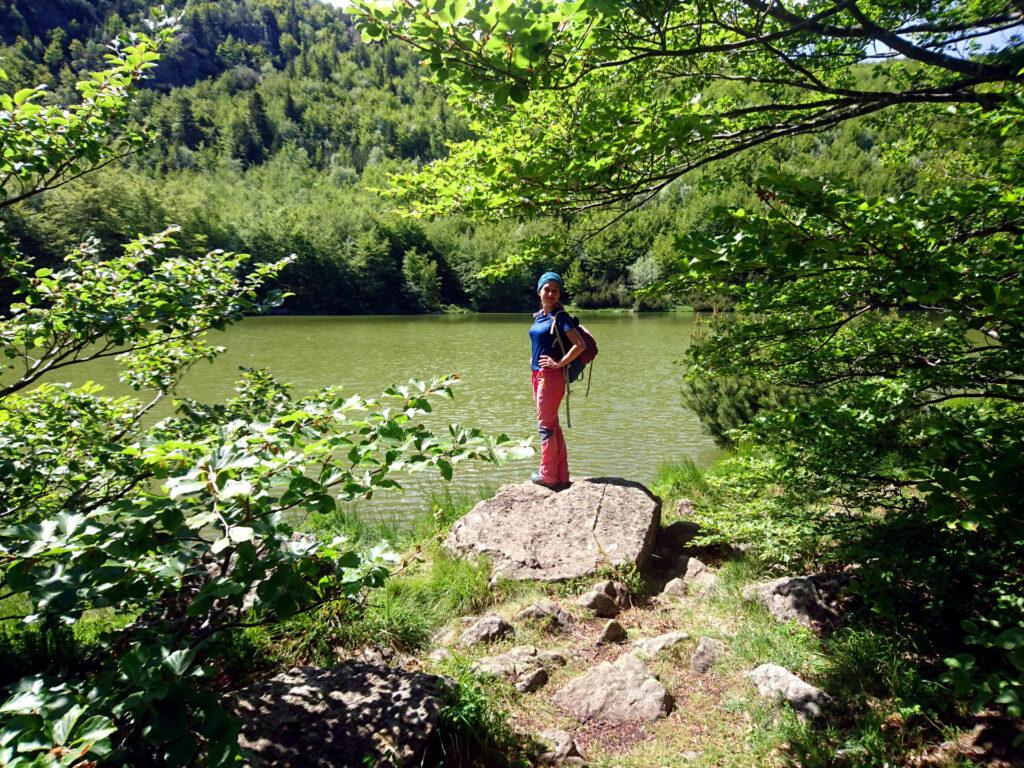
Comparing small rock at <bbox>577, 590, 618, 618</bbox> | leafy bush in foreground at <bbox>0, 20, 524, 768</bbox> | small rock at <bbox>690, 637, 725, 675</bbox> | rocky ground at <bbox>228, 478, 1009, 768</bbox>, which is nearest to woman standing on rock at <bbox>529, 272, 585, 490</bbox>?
rocky ground at <bbox>228, 478, 1009, 768</bbox>

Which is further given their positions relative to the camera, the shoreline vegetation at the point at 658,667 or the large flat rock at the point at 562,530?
the large flat rock at the point at 562,530

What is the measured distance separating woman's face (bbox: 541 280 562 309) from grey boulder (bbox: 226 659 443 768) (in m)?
3.78

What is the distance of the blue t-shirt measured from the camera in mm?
5625

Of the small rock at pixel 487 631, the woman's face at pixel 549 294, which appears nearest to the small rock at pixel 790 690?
the small rock at pixel 487 631

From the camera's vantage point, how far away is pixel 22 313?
9.87 feet

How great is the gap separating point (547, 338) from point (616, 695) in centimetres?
348

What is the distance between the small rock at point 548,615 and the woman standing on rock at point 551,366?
5.93 ft

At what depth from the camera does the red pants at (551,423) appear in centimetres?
579

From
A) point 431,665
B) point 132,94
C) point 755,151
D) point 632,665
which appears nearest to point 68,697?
point 431,665

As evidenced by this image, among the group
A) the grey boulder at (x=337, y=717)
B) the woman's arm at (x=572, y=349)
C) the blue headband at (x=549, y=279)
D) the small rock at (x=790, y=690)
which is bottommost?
the small rock at (x=790, y=690)

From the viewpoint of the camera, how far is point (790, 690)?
291cm

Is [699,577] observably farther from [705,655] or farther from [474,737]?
[474,737]

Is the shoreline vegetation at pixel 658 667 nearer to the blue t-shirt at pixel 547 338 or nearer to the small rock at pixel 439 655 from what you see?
the small rock at pixel 439 655

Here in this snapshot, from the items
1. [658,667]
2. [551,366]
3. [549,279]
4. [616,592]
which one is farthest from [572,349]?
[658,667]
